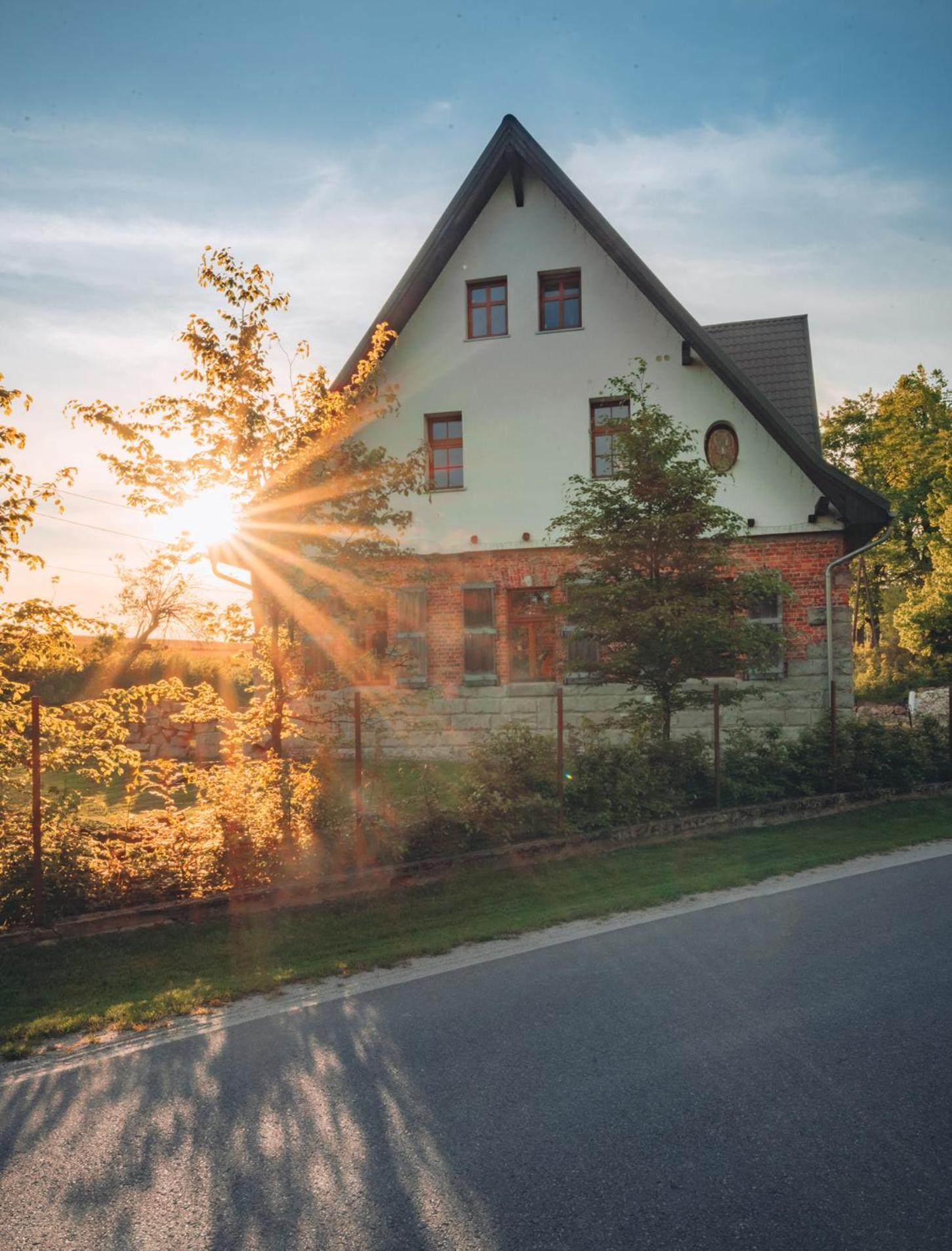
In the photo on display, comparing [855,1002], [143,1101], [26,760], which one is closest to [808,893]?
[855,1002]

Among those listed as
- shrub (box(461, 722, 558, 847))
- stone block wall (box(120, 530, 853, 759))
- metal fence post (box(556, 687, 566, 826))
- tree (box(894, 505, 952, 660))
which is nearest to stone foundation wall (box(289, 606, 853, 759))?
stone block wall (box(120, 530, 853, 759))

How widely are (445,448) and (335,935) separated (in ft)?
45.5

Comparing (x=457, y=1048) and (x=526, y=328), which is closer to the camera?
(x=457, y=1048)

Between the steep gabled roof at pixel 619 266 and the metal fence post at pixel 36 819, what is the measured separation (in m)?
12.4

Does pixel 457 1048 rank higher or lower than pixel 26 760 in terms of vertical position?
lower

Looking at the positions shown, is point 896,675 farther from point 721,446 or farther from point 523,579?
point 523,579

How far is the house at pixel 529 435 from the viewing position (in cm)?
1833

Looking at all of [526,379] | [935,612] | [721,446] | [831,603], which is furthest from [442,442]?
[935,612]

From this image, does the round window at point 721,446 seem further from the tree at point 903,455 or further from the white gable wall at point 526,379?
the tree at point 903,455

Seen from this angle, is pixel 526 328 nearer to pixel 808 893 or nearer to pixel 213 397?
pixel 213 397

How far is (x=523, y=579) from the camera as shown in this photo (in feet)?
63.7

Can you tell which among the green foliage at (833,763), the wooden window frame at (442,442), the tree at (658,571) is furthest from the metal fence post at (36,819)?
the wooden window frame at (442,442)

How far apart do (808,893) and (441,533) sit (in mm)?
12346

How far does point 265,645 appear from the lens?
9.48 metres
